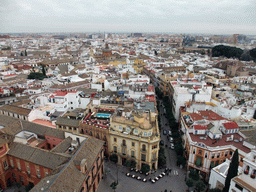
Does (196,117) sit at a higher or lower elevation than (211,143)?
higher

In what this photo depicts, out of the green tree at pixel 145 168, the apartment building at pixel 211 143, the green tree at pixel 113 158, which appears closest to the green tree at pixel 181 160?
the apartment building at pixel 211 143

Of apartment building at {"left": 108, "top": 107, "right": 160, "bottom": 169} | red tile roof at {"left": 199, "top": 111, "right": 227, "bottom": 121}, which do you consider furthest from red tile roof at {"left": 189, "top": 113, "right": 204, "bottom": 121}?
apartment building at {"left": 108, "top": 107, "right": 160, "bottom": 169}

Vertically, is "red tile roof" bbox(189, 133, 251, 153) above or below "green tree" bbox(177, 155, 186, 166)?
above

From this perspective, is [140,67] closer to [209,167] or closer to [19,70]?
[19,70]

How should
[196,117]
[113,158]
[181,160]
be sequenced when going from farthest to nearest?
1. [196,117]
2. [181,160]
3. [113,158]

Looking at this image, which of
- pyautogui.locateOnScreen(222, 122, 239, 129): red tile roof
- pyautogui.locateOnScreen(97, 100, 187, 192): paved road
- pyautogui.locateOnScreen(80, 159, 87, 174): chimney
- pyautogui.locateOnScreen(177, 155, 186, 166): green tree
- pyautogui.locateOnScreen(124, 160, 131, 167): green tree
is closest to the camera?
pyautogui.locateOnScreen(80, 159, 87, 174): chimney

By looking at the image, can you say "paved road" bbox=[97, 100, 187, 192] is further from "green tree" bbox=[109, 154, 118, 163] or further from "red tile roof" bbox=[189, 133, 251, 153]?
"red tile roof" bbox=[189, 133, 251, 153]

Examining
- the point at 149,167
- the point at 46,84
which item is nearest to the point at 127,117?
the point at 149,167

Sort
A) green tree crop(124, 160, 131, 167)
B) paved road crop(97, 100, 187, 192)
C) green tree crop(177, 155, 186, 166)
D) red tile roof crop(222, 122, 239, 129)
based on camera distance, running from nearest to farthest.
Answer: paved road crop(97, 100, 187, 192) < green tree crop(124, 160, 131, 167) < green tree crop(177, 155, 186, 166) < red tile roof crop(222, 122, 239, 129)

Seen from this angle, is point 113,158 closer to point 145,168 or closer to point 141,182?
point 145,168

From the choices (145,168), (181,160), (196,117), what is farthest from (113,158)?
(196,117)

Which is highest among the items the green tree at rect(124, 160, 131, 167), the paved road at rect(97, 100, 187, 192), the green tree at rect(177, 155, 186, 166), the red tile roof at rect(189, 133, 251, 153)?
the red tile roof at rect(189, 133, 251, 153)
